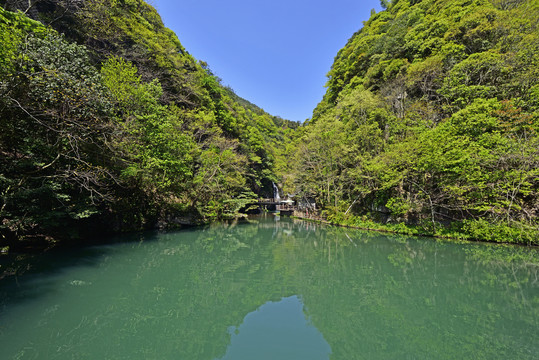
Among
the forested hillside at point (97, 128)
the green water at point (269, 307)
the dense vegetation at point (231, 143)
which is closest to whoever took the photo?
the green water at point (269, 307)

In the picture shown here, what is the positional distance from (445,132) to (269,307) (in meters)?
13.0

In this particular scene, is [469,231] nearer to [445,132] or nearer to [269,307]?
[445,132]

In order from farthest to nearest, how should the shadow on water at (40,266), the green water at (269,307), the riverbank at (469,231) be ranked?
the riverbank at (469,231)
the shadow on water at (40,266)
the green water at (269,307)

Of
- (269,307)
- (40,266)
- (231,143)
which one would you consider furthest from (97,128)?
(231,143)

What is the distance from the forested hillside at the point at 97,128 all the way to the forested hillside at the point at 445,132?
10.9 metres

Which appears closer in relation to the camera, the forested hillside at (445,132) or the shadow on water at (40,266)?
the shadow on water at (40,266)

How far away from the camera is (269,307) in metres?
4.77

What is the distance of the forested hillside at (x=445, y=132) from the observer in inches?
401

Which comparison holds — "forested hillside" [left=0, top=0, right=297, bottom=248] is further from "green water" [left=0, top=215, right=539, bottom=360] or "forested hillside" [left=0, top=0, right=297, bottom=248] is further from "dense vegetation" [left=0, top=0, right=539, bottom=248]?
"green water" [left=0, top=215, right=539, bottom=360]

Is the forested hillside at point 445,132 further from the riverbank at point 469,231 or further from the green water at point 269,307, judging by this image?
the green water at point 269,307

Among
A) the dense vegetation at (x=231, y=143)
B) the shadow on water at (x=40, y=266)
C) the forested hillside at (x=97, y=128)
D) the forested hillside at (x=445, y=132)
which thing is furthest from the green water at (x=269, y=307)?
the forested hillside at (x=445, y=132)

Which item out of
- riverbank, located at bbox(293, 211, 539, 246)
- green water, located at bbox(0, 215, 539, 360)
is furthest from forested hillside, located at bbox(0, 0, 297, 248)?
riverbank, located at bbox(293, 211, 539, 246)

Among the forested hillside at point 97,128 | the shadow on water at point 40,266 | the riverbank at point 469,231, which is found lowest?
the shadow on water at point 40,266

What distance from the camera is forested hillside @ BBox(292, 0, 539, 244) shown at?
33.4 ft
